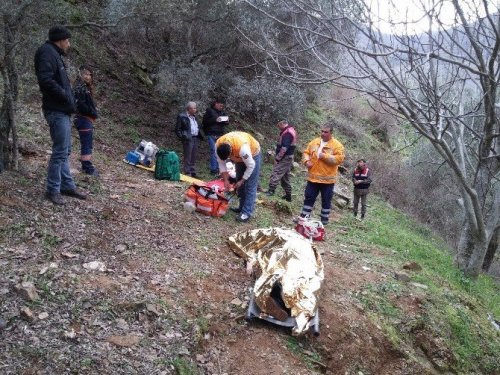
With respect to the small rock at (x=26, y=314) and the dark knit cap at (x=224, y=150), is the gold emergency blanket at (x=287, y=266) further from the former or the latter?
the small rock at (x=26, y=314)

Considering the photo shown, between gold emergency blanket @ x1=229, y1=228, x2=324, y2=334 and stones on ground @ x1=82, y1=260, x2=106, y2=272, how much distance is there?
59.2 inches

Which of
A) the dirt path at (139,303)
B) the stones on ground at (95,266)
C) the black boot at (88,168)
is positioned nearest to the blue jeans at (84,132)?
the black boot at (88,168)

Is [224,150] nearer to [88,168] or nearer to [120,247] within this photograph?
[120,247]

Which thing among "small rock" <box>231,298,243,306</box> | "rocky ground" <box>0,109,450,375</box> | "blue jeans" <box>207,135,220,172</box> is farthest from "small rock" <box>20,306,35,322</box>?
"blue jeans" <box>207,135,220,172</box>

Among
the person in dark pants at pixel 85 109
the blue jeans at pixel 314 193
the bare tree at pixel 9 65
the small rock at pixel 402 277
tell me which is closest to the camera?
the bare tree at pixel 9 65

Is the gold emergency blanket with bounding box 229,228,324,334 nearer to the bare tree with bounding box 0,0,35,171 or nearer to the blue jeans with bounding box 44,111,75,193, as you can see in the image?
the blue jeans with bounding box 44,111,75,193

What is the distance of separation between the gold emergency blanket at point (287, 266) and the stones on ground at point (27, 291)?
1.97m

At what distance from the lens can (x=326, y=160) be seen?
7012mm

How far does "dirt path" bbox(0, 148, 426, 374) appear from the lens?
11.2 feet

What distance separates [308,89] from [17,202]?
10039 mm

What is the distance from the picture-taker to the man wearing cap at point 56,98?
4.77 metres

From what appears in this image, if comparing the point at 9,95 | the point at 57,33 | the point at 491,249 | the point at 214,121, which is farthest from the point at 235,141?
the point at 491,249

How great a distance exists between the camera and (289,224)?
7602 mm

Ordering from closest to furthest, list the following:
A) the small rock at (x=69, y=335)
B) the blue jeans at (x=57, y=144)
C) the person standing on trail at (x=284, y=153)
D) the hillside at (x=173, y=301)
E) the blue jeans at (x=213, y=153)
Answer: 1. the small rock at (x=69, y=335)
2. the hillside at (x=173, y=301)
3. the blue jeans at (x=57, y=144)
4. the person standing on trail at (x=284, y=153)
5. the blue jeans at (x=213, y=153)
